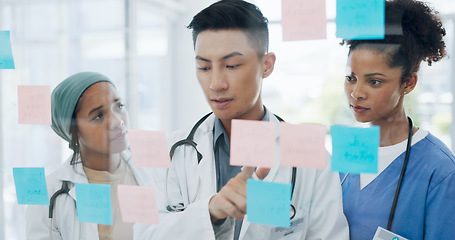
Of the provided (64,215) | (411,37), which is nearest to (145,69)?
(64,215)

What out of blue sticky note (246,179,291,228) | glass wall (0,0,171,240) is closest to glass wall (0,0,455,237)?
glass wall (0,0,171,240)

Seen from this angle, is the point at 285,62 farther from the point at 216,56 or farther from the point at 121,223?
the point at 121,223

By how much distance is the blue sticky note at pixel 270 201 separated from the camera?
0.67 metres

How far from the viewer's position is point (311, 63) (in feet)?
2.11

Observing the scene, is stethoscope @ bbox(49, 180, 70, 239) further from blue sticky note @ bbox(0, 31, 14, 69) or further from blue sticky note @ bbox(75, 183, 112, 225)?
blue sticky note @ bbox(0, 31, 14, 69)

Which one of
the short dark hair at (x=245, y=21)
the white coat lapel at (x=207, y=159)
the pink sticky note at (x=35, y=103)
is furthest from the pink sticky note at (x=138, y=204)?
the short dark hair at (x=245, y=21)

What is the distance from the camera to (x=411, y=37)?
0.59m

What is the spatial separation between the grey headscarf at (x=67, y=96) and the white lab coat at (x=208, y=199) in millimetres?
212

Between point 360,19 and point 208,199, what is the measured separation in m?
0.40

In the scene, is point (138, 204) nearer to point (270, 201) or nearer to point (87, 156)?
point (87, 156)

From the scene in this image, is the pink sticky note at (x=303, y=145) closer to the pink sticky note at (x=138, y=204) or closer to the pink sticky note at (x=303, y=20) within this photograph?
the pink sticky note at (x=303, y=20)

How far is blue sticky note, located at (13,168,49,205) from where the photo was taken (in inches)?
33.2

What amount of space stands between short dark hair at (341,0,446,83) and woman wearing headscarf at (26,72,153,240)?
499mm

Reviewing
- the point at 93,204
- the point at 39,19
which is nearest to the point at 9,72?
the point at 39,19
